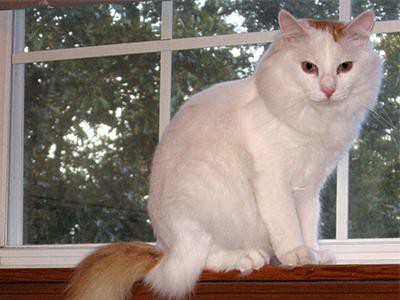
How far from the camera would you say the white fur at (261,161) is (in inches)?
80.6

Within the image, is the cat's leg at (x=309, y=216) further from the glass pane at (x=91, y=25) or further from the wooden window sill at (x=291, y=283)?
the glass pane at (x=91, y=25)

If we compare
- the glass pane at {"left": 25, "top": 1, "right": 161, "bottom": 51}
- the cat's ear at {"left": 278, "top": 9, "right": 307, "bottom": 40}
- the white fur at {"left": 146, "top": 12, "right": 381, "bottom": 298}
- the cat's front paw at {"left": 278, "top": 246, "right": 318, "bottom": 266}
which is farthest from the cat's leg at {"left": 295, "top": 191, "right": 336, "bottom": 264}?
the glass pane at {"left": 25, "top": 1, "right": 161, "bottom": 51}

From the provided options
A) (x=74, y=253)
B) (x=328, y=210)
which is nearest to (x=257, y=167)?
(x=328, y=210)

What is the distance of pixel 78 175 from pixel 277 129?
3.29 feet

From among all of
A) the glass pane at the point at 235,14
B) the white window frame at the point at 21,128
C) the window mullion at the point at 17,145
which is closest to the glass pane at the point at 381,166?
the white window frame at the point at 21,128

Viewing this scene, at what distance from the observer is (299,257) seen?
201 centimetres

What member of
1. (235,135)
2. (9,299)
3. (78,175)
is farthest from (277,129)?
(78,175)

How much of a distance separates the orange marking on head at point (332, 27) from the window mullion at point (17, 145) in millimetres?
1184

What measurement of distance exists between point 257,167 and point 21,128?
3.78 ft

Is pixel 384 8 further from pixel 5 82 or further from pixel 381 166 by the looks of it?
pixel 5 82

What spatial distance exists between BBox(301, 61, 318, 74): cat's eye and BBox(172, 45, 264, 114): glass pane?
653 millimetres

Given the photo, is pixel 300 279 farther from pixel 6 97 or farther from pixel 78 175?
pixel 6 97

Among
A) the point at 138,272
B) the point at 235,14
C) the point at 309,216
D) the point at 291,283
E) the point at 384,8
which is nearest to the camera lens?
the point at 291,283

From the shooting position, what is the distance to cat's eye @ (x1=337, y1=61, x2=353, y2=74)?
2.09 metres
